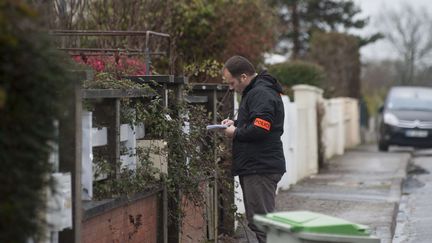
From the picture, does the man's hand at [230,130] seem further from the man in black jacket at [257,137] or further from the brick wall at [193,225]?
the brick wall at [193,225]

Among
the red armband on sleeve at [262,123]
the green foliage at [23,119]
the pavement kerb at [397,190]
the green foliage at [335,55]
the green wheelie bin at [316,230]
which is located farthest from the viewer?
the green foliage at [335,55]

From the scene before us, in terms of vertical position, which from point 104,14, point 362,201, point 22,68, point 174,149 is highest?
point 104,14

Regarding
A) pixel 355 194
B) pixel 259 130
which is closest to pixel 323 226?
pixel 259 130

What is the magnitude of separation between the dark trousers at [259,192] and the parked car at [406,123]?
15.5 meters

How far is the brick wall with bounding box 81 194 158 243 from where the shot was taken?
17.9 feet

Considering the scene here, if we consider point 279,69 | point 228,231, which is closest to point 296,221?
point 228,231

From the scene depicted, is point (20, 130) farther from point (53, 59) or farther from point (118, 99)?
point (118, 99)

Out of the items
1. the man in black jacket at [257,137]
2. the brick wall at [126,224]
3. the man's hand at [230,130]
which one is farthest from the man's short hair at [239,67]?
the brick wall at [126,224]

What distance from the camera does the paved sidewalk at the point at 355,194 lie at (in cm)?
1002

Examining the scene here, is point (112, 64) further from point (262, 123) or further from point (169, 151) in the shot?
point (262, 123)

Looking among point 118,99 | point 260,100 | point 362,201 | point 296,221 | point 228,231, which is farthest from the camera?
point 362,201

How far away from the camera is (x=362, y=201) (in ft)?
38.3

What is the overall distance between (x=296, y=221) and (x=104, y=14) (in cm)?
875

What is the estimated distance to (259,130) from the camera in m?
6.38
